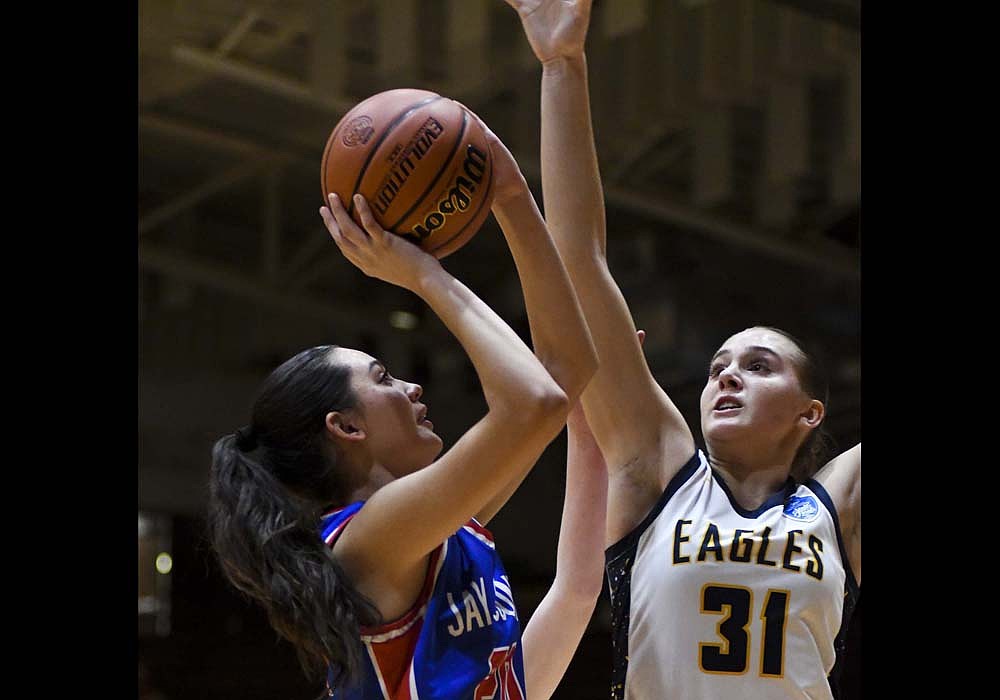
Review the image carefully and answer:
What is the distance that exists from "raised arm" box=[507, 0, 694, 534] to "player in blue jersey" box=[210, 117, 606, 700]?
25 centimetres

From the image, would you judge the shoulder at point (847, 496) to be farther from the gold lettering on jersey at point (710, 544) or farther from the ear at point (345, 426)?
the ear at point (345, 426)

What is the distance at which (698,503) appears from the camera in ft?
7.13

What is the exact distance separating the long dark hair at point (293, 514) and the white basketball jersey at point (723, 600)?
57 centimetres

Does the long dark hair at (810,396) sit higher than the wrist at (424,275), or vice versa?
the wrist at (424,275)

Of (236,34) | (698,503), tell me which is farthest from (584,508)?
(236,34)

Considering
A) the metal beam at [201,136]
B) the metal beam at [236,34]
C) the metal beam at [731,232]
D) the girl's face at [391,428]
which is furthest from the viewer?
the metal beam at [731,232]

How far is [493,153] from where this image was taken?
1919 millimetres

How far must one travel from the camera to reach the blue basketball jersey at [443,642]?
1725 mm

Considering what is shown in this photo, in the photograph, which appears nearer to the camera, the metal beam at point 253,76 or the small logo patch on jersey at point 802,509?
the small logo patch on jersey at point 802,509

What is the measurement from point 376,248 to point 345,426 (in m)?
0.27

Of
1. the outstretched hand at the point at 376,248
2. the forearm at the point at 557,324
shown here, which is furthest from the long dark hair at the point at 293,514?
the forearm at the point at 557,324

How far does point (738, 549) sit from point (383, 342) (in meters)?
4.65
